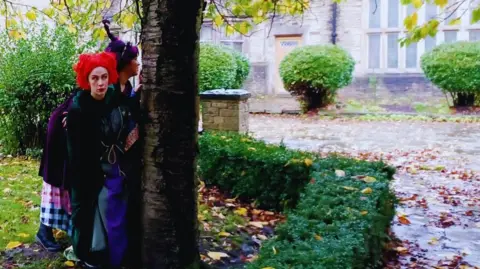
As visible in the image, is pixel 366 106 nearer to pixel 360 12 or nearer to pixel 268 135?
pixel 360 12

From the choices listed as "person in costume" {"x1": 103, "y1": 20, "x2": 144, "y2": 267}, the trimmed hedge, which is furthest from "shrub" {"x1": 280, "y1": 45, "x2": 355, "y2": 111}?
"person in costume" {"x1": 103, "y1": 20, "x2": 144, "y2": 267}

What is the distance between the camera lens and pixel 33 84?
352 inches

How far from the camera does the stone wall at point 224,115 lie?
348 inches

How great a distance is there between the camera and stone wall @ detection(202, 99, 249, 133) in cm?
884

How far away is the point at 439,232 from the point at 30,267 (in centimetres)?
371

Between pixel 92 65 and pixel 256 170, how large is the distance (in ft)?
9.19

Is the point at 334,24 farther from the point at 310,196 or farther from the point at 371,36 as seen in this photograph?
the point at 310,196

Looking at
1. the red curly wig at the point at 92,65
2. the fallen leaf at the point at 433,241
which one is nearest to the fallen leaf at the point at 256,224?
the fallen leaf at the point at 433,241

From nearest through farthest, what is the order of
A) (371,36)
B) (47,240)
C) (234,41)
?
1. (47,240)
2. (371,36)
3. (234,41)

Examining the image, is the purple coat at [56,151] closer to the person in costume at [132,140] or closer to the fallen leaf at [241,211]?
the person in costume at [132,140]

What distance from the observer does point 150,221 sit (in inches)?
141

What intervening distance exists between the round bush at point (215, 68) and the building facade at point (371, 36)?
3320 mm

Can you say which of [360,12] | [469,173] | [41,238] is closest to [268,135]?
[469,173]

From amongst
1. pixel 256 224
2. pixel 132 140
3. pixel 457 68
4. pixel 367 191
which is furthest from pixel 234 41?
pixel 132 140
